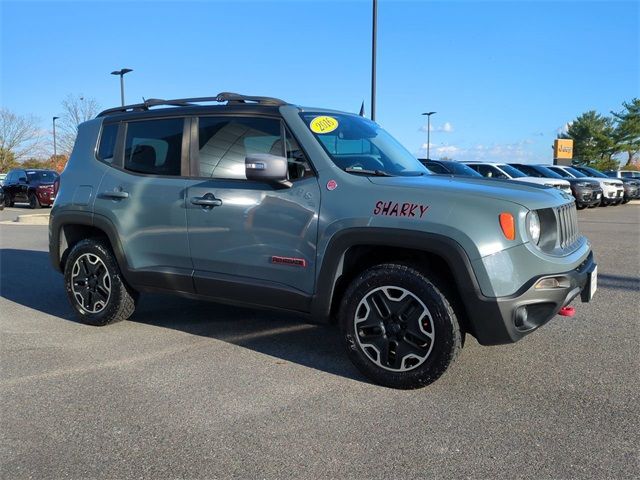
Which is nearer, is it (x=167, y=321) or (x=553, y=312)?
(x=553, y=312)

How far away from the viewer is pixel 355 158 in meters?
4.08

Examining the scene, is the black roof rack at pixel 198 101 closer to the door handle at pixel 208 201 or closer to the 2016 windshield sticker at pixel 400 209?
the door handle at pixel 208 201

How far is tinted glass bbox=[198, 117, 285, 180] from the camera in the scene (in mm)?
4191

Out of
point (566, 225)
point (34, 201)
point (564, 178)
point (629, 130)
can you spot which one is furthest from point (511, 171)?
point (629, 130)

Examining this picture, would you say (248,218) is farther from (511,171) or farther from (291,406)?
(511,171)

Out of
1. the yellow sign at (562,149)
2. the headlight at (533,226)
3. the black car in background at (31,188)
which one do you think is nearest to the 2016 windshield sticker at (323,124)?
the headlight at (533,226)

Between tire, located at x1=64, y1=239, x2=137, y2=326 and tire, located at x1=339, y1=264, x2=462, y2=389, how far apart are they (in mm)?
2253

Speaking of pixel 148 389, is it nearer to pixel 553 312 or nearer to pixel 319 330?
pixel 319 330

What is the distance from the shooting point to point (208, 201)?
4266 millimetres

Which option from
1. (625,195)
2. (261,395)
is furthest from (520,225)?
(625,195)

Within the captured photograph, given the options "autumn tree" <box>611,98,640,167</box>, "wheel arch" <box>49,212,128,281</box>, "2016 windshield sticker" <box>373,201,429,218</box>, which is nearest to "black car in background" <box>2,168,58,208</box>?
"wheel arch" <box>49,212,128,281</box>

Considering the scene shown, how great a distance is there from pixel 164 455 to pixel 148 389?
0.91m

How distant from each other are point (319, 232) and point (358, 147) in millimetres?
847

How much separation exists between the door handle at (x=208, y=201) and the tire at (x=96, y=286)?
1.19 meters
